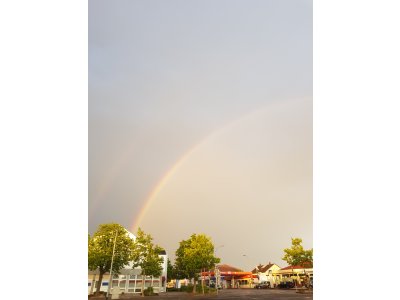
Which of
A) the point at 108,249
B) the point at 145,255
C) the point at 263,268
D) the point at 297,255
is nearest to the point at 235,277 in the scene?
the point at 263,268

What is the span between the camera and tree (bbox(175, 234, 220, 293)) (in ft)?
45.4

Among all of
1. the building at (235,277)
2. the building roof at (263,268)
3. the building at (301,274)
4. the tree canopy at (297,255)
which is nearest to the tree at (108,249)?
the tree canopy at (297,255)

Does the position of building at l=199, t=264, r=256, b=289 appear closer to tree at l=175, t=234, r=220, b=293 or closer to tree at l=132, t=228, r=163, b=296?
tree at l=175, t=234, r=220, b=293

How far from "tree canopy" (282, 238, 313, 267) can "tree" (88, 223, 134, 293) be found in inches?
225

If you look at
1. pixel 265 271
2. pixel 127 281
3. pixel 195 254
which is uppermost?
pixel 195 254

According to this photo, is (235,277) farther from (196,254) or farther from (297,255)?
(196,254)

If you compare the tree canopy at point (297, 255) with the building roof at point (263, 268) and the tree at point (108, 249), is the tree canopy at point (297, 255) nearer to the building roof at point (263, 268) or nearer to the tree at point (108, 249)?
the tree at point (108, 249)

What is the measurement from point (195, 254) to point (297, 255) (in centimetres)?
353

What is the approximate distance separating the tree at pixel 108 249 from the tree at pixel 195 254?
113 inches

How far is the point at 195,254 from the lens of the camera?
1395cm
